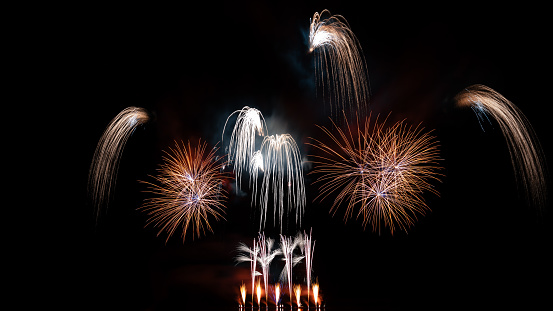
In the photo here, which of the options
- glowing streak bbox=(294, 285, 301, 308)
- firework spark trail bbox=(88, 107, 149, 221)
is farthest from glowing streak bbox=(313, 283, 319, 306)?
firework spark trail bbox=(88, 107, 149, 221)

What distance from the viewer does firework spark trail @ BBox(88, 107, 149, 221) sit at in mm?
15594

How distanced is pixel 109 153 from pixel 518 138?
20.8 m

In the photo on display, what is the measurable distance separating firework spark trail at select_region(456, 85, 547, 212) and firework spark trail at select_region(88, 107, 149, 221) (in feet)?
59.2

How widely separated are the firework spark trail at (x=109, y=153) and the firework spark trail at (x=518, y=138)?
18045mm

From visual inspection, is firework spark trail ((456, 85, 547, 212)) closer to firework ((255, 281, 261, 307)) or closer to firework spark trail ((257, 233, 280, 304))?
firework spark trail ((257, 233, 280, 304))

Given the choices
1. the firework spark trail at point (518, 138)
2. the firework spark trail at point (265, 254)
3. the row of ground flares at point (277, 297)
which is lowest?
the row of ground flares at point (277, 297)

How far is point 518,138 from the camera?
15.0 meters

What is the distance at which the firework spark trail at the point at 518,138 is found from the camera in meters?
14.5

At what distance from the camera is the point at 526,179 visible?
629 inches

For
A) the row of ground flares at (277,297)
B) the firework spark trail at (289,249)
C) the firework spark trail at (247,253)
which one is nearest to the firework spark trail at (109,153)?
the firework spark trail at (247,253)

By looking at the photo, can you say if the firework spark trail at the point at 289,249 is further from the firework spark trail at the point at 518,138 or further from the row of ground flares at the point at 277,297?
the firework spark trail at the point at 518,138

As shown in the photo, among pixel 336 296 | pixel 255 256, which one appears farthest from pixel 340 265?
pixel 255 256

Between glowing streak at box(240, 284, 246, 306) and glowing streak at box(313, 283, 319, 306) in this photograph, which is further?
glowing streak at box(240, 284, 246, 306)

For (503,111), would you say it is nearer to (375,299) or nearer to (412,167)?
(412,167)
